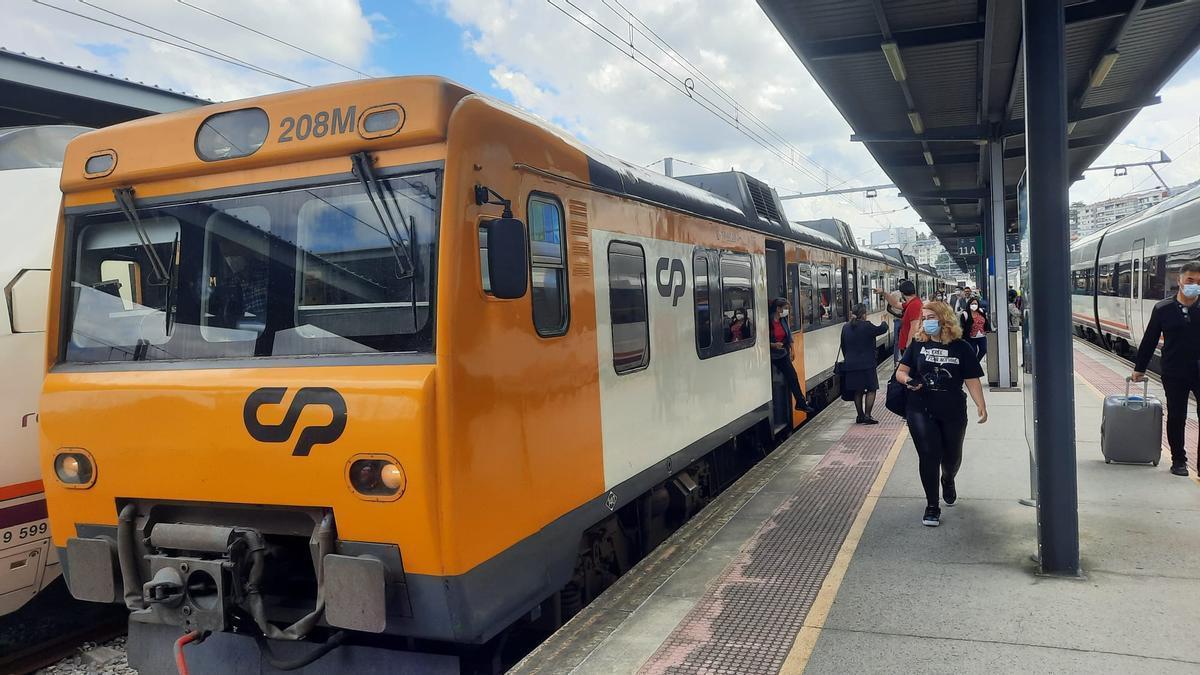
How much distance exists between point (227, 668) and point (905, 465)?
21.1 ft

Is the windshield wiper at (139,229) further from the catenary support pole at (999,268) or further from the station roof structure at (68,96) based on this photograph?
the catenary support pole at (999,268)

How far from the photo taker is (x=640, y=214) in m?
5.59

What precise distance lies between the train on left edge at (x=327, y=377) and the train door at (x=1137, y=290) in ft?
53.0

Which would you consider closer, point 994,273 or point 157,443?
point 157,443

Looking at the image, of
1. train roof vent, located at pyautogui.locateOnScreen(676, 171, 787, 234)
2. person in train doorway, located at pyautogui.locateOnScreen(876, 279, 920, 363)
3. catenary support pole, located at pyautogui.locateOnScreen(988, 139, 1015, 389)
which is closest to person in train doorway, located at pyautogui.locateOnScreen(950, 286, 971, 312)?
catenary support pole, located at pyautogui.locateOnScreen(988, 139, 1015, 389)

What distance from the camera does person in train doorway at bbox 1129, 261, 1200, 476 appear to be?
6.67m

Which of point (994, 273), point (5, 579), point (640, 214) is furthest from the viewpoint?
point (994, 273)

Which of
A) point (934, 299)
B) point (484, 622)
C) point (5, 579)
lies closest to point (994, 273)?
point (934, 299)

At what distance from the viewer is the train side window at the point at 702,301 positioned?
6.66 m

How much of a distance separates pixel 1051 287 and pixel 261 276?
447cm

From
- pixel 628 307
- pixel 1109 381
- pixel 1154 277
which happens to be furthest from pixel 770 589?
pixel 1154 277

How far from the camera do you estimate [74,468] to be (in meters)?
4.03

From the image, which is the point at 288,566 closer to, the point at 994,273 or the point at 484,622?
the point at 484,622

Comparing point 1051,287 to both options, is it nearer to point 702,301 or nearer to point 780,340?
point 702,301
